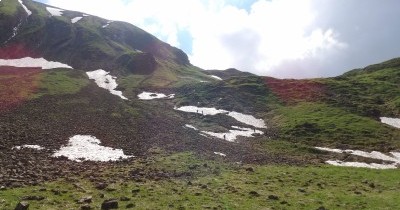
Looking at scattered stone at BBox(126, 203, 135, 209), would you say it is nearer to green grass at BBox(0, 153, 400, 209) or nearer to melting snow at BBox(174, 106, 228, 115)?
green grass at BBox(0, 153, 400, 209)

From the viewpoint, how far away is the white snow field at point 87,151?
44.8m

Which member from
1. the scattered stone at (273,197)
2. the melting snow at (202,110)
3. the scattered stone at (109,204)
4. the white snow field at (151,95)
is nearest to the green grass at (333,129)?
the melting snow at (202,110)

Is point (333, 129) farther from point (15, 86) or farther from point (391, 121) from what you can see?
point (15, 86)

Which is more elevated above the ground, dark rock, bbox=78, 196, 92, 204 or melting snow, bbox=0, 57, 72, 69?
melting snow, bbox=0, 57, 72, 69

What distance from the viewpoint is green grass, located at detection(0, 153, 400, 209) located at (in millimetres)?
28578

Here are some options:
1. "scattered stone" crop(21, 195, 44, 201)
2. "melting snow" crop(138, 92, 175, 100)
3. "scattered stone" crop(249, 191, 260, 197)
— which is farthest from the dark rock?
"melting snow" crop(138, 92, 175, 100)

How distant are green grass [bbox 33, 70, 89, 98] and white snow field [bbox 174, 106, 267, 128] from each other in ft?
100

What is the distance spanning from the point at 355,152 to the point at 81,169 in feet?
159

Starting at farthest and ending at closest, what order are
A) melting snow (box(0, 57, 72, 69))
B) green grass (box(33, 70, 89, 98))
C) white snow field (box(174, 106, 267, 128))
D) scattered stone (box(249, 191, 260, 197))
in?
melting snow (box(0, 57, 72, 69)) < green grass (box(33, 70, 89, 98)) < white snow field (box(174, 106, 267, 128)) < scattered stone (box(249, 191, 260, 197))

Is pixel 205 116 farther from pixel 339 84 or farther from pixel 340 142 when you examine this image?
pixel 339 84

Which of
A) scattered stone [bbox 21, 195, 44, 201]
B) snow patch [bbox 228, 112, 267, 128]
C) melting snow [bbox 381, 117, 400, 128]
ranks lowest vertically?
scattered stone [bbox 21, 195, 44, 201]

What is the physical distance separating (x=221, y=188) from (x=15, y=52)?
158773 mm

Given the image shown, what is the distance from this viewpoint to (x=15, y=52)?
16812cm

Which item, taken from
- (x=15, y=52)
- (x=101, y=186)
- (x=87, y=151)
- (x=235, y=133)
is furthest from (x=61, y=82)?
(x=101, y=186)
